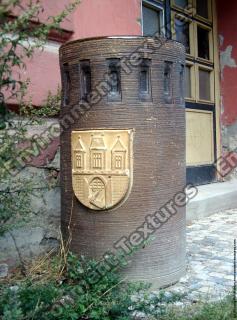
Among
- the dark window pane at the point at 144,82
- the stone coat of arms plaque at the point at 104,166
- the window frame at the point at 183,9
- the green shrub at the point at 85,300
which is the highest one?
Result: the window frame at the point at 183,9

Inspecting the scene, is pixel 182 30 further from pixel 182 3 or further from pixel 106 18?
pixel 106 18

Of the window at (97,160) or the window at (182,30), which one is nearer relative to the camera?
the window at (97,160)

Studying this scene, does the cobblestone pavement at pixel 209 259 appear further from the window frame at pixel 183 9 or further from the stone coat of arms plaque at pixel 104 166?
the window frame at pixel 183 9

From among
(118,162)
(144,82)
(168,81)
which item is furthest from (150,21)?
(118,162)

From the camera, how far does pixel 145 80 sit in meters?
2.37

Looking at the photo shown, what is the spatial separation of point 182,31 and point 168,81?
9.90 feet

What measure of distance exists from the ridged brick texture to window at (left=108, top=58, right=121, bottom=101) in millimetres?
24

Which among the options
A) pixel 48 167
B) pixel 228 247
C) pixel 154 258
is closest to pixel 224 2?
pixel 228 247

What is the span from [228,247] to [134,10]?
2.07 meters

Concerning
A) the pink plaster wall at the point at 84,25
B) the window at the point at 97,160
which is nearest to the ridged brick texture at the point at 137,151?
the window at the point at 97,160

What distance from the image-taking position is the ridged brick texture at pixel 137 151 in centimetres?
231

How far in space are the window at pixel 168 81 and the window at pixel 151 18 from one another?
7.23 feet

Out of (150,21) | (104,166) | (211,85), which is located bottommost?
(104,166)

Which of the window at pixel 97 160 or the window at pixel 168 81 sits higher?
the window at pixel 168 81
